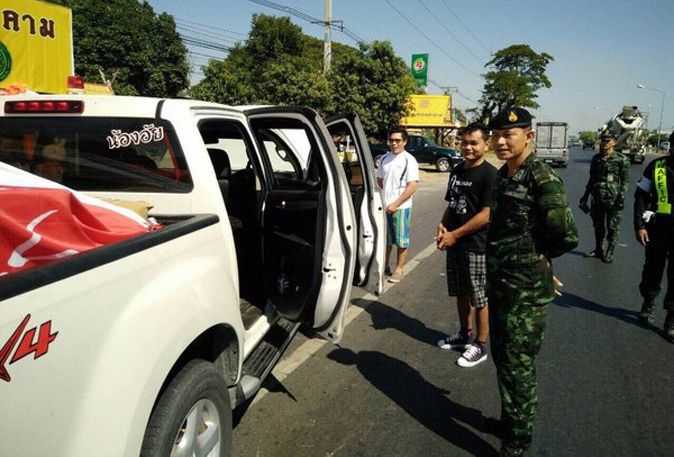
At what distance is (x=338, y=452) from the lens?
110 inches

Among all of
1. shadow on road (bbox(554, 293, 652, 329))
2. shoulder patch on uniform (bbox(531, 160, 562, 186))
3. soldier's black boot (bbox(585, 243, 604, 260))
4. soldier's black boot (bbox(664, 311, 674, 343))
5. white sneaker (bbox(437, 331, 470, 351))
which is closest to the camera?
shoulder patch on uniform (bbox(531, 160, 562, 186))

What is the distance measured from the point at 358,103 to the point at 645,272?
1969 cm

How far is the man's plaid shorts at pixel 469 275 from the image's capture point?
3.80 m

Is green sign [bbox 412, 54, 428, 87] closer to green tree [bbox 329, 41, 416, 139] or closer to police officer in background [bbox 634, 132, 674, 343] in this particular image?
green tree [bbox 329, 41, 416, 139]

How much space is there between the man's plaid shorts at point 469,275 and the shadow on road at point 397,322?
688mm

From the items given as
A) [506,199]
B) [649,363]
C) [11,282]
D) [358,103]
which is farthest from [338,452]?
[358,103]

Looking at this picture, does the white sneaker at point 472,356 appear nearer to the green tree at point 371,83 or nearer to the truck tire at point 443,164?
the green tree at point 371,83

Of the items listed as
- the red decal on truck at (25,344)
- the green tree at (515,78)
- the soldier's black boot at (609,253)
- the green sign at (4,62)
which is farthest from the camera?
the green tree at (515,78)

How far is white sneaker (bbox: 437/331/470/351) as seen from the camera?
4.20 meters

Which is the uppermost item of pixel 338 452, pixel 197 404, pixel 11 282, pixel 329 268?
pixel 11 282

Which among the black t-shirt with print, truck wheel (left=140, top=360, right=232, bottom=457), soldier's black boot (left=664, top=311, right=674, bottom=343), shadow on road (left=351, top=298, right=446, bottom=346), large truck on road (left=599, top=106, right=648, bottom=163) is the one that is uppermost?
large truck on road (left=599, top=106, right=648, bottom=163)

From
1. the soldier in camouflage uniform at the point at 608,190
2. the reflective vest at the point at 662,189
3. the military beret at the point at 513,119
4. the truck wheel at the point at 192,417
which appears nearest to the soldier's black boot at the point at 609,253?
the soldier in camouflage uniform at the point at 608,190

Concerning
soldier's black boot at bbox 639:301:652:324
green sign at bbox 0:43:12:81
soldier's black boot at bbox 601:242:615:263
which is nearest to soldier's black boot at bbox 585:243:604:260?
soldier's black boot at bbox 601:242:615:263

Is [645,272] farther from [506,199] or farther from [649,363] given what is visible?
[506,199]
